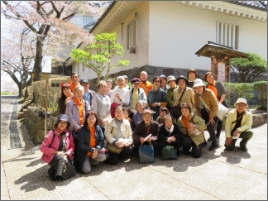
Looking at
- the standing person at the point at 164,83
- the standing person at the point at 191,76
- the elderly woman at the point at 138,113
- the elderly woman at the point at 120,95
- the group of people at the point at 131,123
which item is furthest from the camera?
the standing person at the point at 164,83

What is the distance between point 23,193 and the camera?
3.61 meters

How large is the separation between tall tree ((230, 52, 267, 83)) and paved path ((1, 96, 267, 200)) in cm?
547

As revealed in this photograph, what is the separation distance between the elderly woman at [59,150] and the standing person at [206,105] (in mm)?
2836

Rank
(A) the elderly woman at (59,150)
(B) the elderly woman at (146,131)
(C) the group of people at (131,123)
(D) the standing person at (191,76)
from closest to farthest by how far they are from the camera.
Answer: (A) the elderly woman at (59,150)
(C) the group of people at (131,123)
(B) the elderly woman at (146,131)
(D) the standing person at (191,76)

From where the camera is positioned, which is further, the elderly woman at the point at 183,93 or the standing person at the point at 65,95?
the elderly woman at the point at 183,93

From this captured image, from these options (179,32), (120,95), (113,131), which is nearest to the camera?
(113,131)

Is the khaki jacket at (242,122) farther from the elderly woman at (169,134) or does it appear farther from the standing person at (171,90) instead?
the standing person at (171,90)

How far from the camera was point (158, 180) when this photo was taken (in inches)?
153

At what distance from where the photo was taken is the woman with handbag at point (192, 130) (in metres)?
4.91

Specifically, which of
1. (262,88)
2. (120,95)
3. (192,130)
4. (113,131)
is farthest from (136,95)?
(262,88)

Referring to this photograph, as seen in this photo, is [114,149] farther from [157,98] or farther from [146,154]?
[157,98]

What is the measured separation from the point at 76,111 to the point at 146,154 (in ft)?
5.45

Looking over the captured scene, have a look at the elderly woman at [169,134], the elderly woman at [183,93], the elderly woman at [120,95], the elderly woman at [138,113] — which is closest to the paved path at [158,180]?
the elderly woman at [169,134]

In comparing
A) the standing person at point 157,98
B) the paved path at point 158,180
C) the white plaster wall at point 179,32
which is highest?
the white plaster wall at point 179,32
